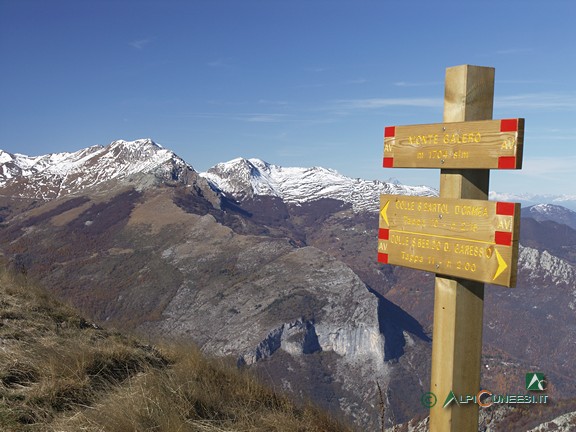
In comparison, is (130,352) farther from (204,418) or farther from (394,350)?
(394,350)

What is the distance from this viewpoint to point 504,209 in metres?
4.99

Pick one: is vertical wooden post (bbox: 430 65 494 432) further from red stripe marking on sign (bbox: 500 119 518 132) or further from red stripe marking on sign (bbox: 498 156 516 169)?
red stripe marking on sign (bbox: 500 119 518 132)

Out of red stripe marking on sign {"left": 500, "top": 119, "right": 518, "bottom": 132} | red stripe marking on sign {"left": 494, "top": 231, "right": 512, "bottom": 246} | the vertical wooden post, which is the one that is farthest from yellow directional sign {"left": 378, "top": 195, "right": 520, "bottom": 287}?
red stripe marking on sign {"left": 500, "top": 119, "right": 518, "bottom": 132}

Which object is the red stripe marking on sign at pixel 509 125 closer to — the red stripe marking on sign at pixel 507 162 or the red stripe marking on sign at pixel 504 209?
the red stripe marking on sign at pixel 507 162

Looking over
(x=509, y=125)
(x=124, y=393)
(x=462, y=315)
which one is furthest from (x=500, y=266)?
(x=124, y=393)

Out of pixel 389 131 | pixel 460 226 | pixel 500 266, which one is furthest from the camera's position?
pixel 389 131

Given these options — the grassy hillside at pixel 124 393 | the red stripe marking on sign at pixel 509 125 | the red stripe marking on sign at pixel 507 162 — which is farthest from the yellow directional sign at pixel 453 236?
the grassy hillside at pixel 124 393

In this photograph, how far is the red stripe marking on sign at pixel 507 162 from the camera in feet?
16.7

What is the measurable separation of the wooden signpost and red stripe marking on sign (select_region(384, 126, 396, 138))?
45 cm

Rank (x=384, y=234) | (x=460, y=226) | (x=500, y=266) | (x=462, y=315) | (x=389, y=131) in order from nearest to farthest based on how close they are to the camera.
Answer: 1. (x=500, y=266)
2. (x=460, y=226)
3. (x=462, y=315)
4. (x=384, y=234)
5. (x=389, y=131)

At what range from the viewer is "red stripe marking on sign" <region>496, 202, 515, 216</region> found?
4.92 metres

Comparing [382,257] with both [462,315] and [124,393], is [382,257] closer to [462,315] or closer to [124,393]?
[462,315]

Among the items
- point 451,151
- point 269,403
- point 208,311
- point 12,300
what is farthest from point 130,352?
point 208,311

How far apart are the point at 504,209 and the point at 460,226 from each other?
0.58 metres
